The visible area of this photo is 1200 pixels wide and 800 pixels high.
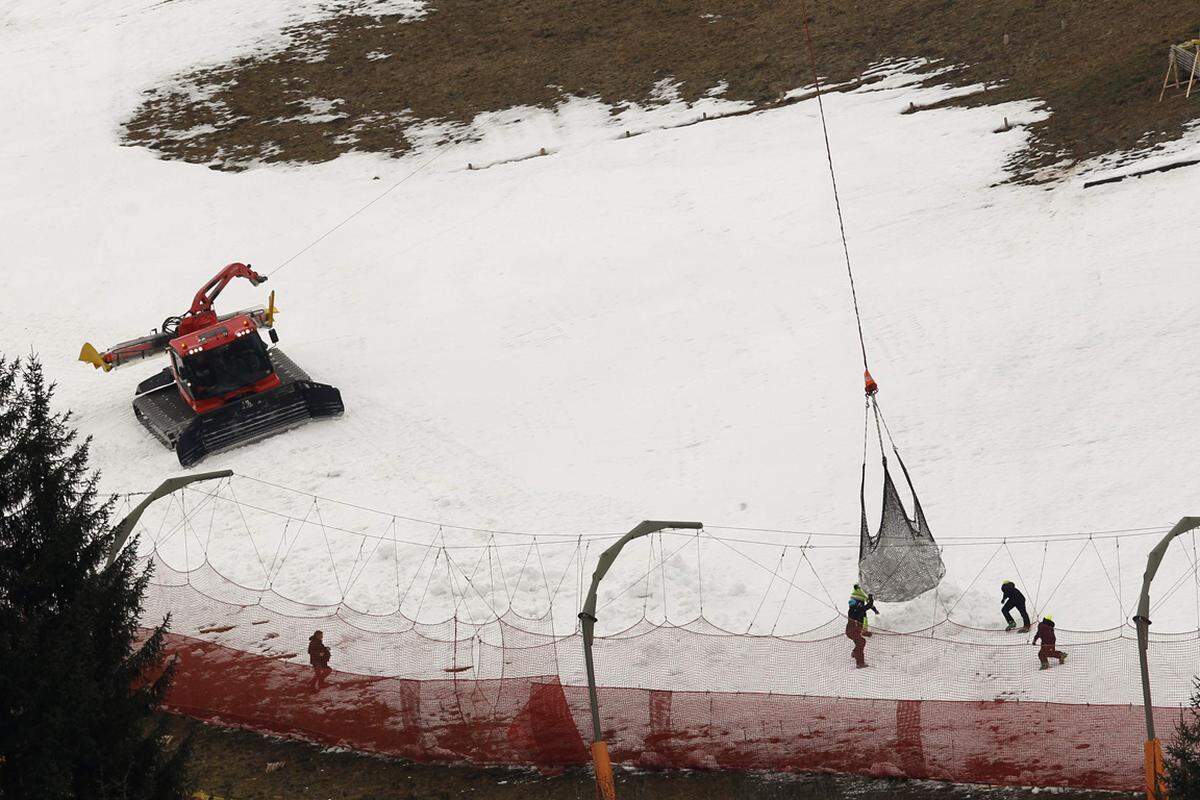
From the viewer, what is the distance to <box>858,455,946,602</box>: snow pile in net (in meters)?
17.0

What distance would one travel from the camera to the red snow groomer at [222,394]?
81.1 ft

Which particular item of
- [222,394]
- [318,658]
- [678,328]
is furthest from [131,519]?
[678,328]

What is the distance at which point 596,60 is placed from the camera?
44.6 m

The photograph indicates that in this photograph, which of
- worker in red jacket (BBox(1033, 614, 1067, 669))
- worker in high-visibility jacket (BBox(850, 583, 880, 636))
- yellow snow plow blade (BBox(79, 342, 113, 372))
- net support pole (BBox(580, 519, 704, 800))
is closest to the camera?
net support pole (BBox(580, 519, 704, 800))

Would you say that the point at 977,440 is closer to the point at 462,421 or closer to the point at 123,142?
the point at 462,421

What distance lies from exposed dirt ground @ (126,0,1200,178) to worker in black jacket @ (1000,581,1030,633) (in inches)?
766

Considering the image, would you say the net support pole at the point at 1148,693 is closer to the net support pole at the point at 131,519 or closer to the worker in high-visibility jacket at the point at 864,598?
the worker in high-visibility jacket at the point at 864,598

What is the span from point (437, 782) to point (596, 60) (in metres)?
33.2

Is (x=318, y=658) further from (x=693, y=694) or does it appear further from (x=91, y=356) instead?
(x=91, y=356)

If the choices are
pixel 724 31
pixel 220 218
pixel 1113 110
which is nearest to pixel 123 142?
pixel 220 218

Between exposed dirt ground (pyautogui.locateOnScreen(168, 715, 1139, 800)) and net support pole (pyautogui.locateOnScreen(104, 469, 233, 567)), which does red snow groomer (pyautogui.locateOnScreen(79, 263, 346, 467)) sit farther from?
exposed dirt ground (pyautogui.locateOnScreen(168, 715, 1139, 800))

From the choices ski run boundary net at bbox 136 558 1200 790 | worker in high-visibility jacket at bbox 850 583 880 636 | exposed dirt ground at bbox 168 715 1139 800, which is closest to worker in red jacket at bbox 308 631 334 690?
ski run boundary net at bbox 136 558 1200 790

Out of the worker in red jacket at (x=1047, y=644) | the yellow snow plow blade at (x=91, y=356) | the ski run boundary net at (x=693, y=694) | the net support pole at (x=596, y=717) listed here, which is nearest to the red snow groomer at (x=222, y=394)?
the yellow snow plow blade at (x=91, y=356)

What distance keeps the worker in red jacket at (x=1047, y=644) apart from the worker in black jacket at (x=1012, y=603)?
0.88 meters
